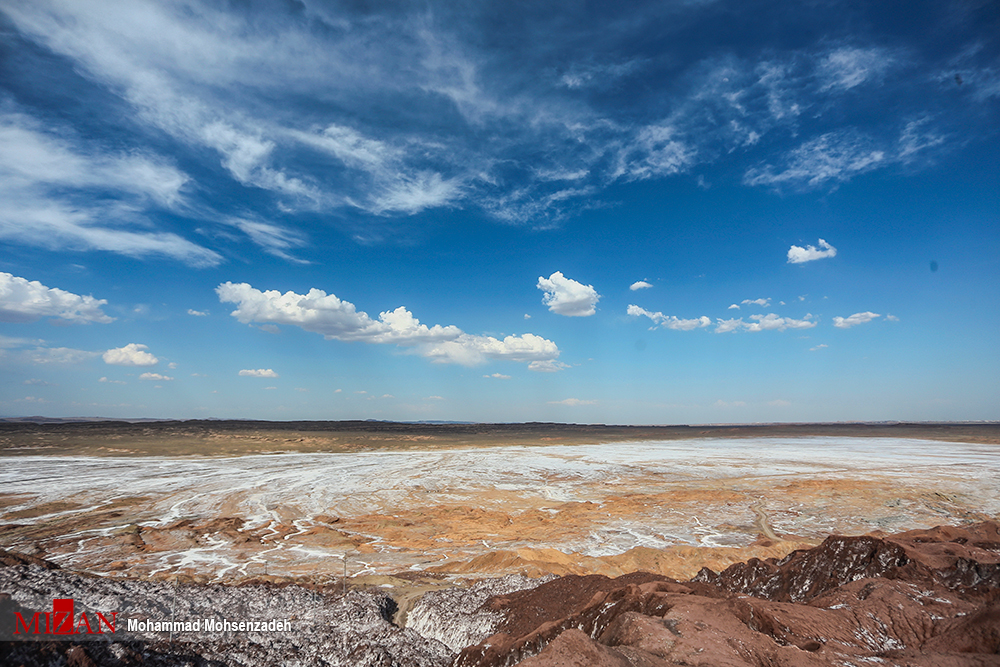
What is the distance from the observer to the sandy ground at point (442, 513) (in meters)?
12.6

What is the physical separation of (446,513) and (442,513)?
0.17 metres

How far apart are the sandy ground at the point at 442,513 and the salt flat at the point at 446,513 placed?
95 millimetres

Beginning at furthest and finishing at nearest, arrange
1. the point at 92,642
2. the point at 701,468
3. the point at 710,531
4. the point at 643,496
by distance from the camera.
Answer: the point at 701,468 → the point at 643,496 → the point at 710,531 → the point at 92,642

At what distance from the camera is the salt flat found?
1288cm

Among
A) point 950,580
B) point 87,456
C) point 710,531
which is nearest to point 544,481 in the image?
point 710,531

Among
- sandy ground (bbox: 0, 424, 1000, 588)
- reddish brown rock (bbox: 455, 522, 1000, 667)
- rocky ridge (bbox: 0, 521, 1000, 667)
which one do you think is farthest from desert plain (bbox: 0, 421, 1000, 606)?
reddish brown rock (bbox: 455, 522, 1000, 667)

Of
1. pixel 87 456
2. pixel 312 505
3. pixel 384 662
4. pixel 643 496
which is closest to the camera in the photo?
pixel 384 662

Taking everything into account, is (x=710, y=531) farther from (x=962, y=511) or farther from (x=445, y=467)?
(x=445, y=467)

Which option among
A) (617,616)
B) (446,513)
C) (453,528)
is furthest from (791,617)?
(446,513)

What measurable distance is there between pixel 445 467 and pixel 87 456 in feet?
98.0

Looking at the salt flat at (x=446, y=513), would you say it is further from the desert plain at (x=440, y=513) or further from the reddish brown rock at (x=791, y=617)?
the reddish brown rock at (x=791, y=617)

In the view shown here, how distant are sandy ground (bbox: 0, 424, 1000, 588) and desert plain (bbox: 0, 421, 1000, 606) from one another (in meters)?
0.10

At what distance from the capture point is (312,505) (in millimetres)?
20438

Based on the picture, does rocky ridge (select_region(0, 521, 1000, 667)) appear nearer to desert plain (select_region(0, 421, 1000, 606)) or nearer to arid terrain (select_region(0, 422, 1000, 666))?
arid terrain (select_region(0, 422, 1000, 666))
